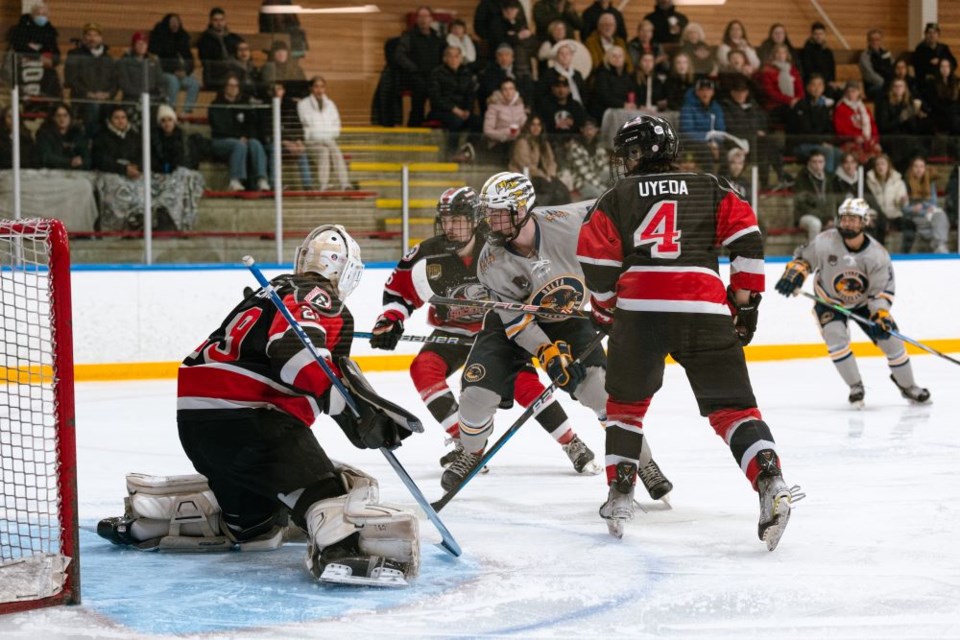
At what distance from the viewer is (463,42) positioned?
319 inches

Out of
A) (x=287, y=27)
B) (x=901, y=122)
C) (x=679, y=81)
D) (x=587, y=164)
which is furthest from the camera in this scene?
(x=901, y=122)

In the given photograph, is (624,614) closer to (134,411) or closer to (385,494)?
(385,494)

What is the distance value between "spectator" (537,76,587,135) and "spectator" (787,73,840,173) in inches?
50.3

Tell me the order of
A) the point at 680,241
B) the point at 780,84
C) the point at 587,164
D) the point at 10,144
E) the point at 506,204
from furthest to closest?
the point at 780,84, the point at 587,164, the point at 10,144, the point at 506,204, the point at 680,241

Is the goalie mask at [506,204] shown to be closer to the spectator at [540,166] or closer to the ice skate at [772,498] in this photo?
the ice skate at [772,498]

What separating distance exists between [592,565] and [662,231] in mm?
822

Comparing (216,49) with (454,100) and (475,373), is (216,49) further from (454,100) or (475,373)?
(475,373)

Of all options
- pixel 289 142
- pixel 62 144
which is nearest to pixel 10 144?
pixel 62 144

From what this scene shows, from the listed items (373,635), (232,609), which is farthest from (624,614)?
(232,609)

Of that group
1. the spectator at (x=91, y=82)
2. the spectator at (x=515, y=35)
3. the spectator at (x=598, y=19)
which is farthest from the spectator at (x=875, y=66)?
the spectator at (x=91, y=82)

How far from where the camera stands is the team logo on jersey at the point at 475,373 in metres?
3.99

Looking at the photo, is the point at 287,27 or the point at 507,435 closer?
the point at 507,435

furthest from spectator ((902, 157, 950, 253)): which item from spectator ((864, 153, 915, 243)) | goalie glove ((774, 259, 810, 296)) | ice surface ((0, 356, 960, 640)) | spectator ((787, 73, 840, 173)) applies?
ice surface ((0, 356, 960, 640))

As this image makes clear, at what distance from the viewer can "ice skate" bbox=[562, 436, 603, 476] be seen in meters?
4.28
